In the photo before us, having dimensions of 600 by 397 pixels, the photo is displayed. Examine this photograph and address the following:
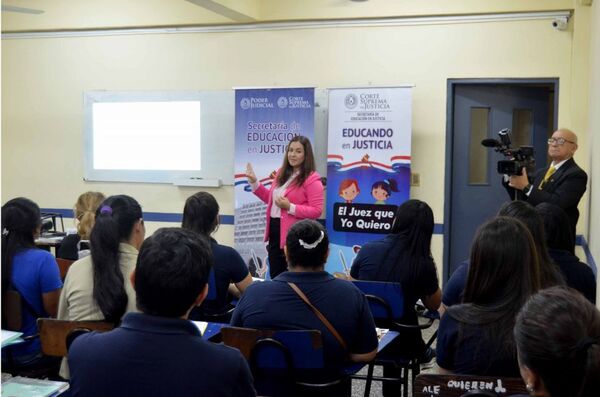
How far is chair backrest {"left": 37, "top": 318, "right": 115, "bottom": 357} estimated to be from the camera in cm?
251

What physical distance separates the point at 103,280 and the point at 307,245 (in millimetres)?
801

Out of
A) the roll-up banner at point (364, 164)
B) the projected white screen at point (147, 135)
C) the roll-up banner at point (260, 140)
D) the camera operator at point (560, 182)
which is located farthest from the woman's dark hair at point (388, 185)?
the projected white screen at point (147, 135)

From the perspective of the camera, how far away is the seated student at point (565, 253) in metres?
3.01

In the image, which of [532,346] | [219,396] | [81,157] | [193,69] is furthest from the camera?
[81,157]

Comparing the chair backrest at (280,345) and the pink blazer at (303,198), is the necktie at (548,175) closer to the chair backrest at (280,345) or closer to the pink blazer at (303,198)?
the pink blazer at (303,198)

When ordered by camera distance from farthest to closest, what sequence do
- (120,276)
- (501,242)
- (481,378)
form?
1. (120,276)
2. (501,242)
3. (481,378)

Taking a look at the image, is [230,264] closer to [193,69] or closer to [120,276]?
[120,276]

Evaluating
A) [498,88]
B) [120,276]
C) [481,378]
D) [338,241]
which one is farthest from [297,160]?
[481,378]

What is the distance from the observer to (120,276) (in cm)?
273

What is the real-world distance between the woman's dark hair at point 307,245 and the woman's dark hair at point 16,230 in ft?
4.09

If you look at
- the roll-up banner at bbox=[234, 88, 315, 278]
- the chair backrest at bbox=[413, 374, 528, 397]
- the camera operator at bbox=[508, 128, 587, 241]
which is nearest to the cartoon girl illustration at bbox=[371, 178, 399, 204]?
the roll-up banner at bbox=[234, 88, 315, 278]

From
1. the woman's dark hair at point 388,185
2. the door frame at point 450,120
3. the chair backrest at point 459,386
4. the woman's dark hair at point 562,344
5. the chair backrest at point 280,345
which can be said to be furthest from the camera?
the woman's dark hair at point 388,185

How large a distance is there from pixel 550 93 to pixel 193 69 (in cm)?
340

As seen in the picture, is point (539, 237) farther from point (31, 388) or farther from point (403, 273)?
point (31, 388)
